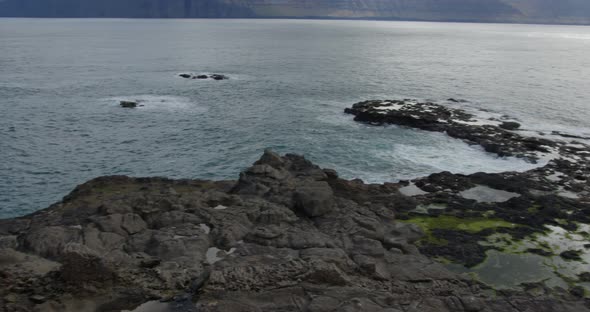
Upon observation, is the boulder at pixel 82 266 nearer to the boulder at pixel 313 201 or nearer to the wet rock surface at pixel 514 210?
the boulder at pixel 313 201

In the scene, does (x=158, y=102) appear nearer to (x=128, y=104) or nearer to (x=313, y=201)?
(x=128, y=104)

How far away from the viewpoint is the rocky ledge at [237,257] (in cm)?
2188

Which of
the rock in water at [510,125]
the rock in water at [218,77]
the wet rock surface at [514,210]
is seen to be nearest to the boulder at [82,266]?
the wet rock surface at [514,210]

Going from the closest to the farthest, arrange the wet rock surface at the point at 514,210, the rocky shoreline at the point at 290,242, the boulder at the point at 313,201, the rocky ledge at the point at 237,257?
the rocky ledge at the point at 237,257 < the rocky shoreline at the point at 290,242 < the wet rock surface at the point at 514,210 < the boulder at the point at 313,201

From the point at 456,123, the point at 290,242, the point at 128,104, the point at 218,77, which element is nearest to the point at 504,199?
the point at 290,242

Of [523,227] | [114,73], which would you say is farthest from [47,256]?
[114,73]

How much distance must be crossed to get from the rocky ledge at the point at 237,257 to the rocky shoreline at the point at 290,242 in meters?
0.08

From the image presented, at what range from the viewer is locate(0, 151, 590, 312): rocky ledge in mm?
21875

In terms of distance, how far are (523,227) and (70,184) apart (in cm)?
3864

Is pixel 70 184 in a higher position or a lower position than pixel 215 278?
lower

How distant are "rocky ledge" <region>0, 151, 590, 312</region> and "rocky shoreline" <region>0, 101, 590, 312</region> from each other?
8 centimetres

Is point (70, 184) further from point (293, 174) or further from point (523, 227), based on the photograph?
point (523, 227)

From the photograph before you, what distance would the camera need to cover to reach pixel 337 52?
169000 millimetres

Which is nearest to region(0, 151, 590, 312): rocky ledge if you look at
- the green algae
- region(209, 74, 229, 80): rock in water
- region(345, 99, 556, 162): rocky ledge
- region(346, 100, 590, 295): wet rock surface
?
the green algae
